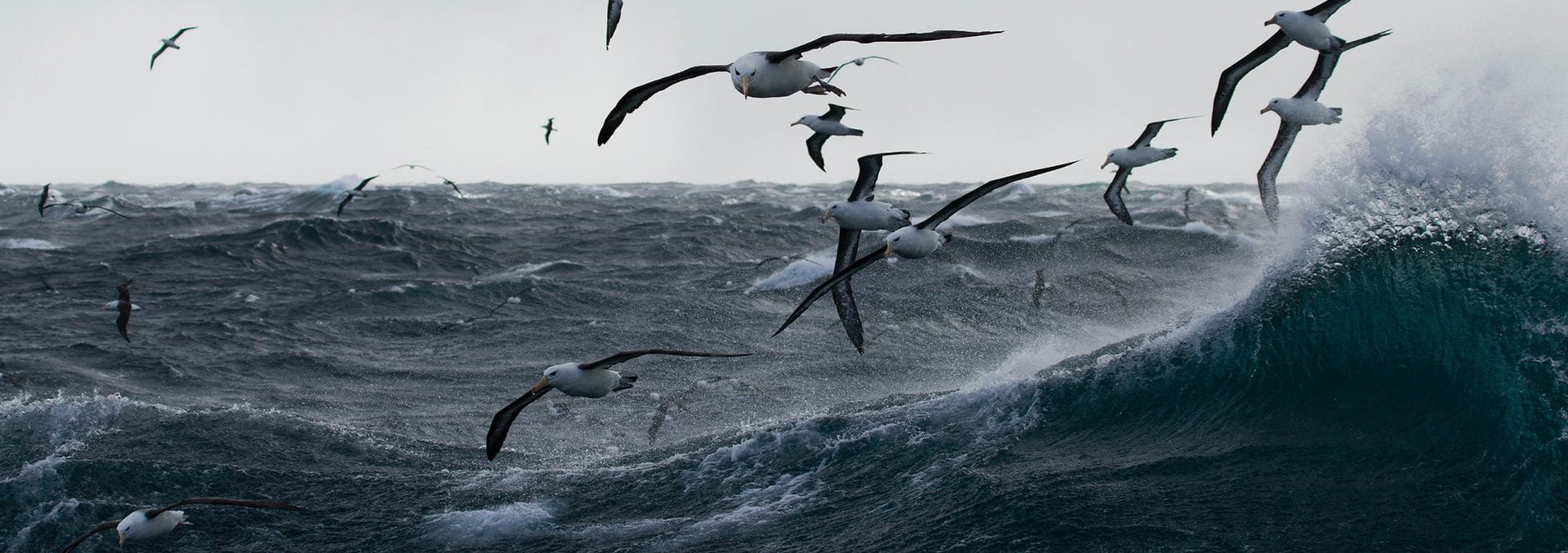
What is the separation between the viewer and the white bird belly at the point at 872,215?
1146cm

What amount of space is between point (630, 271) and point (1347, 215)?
18090mm

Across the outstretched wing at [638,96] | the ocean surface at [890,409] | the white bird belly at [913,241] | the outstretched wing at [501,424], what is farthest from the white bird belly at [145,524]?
the white bird belly at [913,241]

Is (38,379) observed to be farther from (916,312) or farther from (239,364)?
(916,312)

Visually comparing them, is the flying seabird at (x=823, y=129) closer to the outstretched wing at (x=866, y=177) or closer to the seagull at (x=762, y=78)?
the outstretched wing at (x=866, y=177)

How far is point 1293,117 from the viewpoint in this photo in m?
12.9

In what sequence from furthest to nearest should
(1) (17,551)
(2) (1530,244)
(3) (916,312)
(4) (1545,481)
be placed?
(3) (916,312)
(2) (1530,244)
(1) (17,551)
(4) (1545,481)

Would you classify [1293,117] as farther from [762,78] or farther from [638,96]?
[638,96]

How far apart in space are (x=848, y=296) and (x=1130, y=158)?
426cm

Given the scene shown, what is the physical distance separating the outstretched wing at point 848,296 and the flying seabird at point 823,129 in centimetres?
101

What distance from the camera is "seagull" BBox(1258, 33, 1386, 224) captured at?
499 inches

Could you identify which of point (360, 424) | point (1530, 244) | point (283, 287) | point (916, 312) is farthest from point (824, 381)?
point (283, 287)

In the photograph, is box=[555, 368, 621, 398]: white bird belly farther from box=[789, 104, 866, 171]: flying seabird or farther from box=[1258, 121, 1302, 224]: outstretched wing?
box=[1258, 121, 1302, 224]: outstretched wing

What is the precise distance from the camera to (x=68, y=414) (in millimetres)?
16734

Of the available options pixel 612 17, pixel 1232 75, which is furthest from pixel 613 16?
pixel 1232 75
